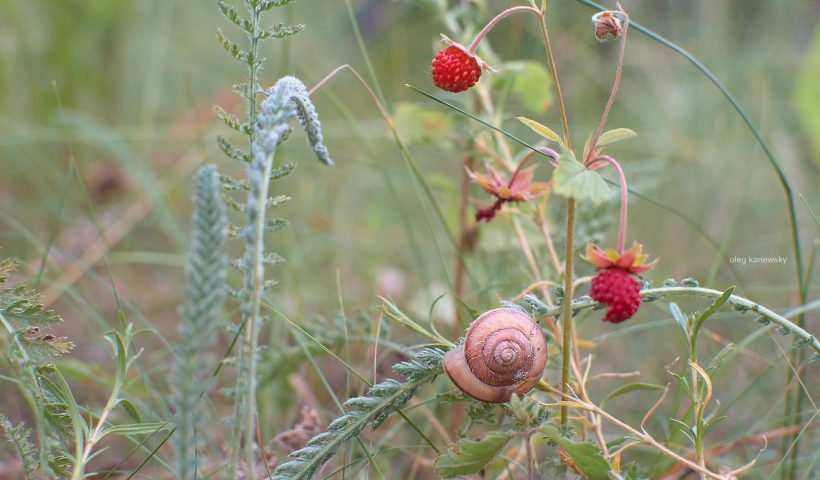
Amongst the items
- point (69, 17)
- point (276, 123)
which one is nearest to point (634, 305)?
point (276, 123)

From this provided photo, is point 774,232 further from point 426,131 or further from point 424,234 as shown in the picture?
point 426,131

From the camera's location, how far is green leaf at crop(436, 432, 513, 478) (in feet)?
2.79

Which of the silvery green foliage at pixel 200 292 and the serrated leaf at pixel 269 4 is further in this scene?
the serrated leaf at pixel 269 4

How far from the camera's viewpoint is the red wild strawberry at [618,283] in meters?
0.85

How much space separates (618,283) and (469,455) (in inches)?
11.2

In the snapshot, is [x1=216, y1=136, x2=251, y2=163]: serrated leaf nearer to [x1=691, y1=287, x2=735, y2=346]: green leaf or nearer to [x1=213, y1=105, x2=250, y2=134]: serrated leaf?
[x1=213, y1=105, x2=250, y2=134]: serrated leaf

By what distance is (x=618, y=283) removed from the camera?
0.86 meters

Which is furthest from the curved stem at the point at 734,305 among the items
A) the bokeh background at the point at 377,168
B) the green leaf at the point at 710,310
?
the bokeh background at the point at 377,168

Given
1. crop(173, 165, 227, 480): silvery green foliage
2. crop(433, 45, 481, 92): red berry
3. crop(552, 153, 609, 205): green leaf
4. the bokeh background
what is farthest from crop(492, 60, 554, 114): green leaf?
crop(173, 165, 227, 480): silvery green foliage

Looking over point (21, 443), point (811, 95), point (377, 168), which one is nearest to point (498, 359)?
point (21, 443)

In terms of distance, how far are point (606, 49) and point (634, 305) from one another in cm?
325

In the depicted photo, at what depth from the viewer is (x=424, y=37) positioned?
3.79m

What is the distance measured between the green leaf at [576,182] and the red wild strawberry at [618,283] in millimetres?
77

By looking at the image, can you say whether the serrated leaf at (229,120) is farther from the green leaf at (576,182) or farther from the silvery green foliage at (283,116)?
the green leaf at (576,182)
